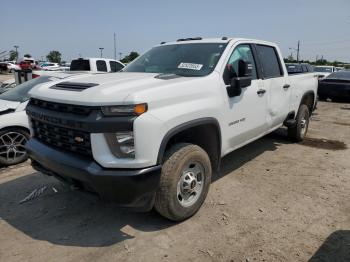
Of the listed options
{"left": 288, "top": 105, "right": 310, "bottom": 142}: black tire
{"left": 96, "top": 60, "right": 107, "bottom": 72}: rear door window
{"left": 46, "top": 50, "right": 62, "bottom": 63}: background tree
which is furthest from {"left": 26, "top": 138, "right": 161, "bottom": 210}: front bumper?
{"left": 46, "top": 50, "right": 62, "bottom": 63}: background tree

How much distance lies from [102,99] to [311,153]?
4.57 meters

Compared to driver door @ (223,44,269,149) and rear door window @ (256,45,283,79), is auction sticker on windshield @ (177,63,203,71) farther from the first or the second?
rear door window @ (256,45,283,79)

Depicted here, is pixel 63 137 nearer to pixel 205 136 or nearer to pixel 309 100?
pixel 205 136

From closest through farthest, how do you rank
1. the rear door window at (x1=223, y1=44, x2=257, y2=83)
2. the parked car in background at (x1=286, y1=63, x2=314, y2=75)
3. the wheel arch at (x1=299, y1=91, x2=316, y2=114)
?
the rear door window at (x1=223, y1=44, x2=257, y2=83), the wheel arch at (x1=299, y1=91, x2=316, y2=114), the parked car in background at (x1=286, y1=63, x2=314, y2=75)

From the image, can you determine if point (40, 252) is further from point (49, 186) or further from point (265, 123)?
point (265, 123)

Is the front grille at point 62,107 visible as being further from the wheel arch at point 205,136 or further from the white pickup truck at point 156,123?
the wheel arch at point 205,136

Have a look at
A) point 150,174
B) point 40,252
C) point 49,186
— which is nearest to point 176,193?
point 150,174

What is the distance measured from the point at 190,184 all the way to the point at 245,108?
1410mm

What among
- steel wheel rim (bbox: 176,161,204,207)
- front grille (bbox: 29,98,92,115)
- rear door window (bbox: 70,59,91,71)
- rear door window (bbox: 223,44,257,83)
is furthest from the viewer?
rear door window (bbox: 70,59,91,71)

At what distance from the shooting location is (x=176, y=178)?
10.5 feet

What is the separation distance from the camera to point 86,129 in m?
2.87

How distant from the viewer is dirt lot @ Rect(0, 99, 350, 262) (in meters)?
3.04

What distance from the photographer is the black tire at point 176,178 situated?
10.4ft

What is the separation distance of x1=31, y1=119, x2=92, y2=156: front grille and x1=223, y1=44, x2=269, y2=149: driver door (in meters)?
1.73
